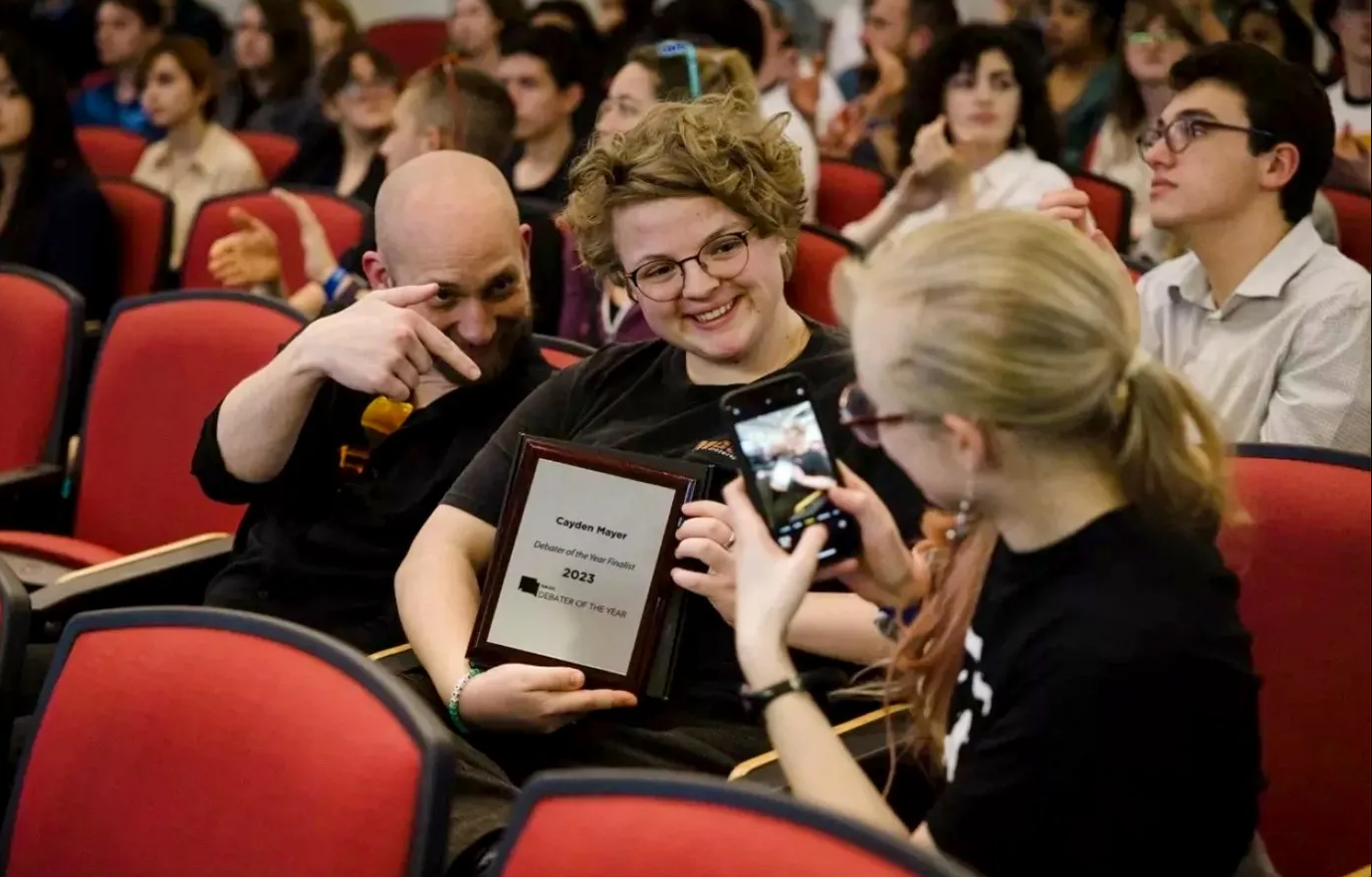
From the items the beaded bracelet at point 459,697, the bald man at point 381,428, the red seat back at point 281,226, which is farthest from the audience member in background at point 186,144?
the beaded bracelet at point 459,697

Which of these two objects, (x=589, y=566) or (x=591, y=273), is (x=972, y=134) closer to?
(x=591, y=273)

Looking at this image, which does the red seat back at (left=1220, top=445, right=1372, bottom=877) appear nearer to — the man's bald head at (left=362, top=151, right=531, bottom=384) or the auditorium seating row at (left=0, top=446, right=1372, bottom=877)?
the auditorium seating row at (left=0, top=446, right=1372, bottom=877)

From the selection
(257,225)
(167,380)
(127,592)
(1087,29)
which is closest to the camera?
(127,592)

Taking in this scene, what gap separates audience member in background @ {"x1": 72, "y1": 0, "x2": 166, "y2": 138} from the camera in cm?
651

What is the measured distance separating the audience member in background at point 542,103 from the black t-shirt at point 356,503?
2.14 metres

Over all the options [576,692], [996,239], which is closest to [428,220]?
[576,692]

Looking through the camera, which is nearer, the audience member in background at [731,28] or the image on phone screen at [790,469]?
the image on phone screen at [790,469]

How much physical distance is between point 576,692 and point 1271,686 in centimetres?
79

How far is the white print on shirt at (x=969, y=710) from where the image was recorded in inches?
49.9

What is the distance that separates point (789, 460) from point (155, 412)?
1.57m

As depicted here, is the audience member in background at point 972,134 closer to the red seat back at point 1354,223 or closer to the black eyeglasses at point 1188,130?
the red seat back at point 1354,223

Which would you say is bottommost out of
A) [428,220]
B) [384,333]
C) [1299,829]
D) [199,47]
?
[1299,829]

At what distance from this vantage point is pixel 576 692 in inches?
68.5

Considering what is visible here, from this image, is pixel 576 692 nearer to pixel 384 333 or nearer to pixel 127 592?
pixel 384 333
